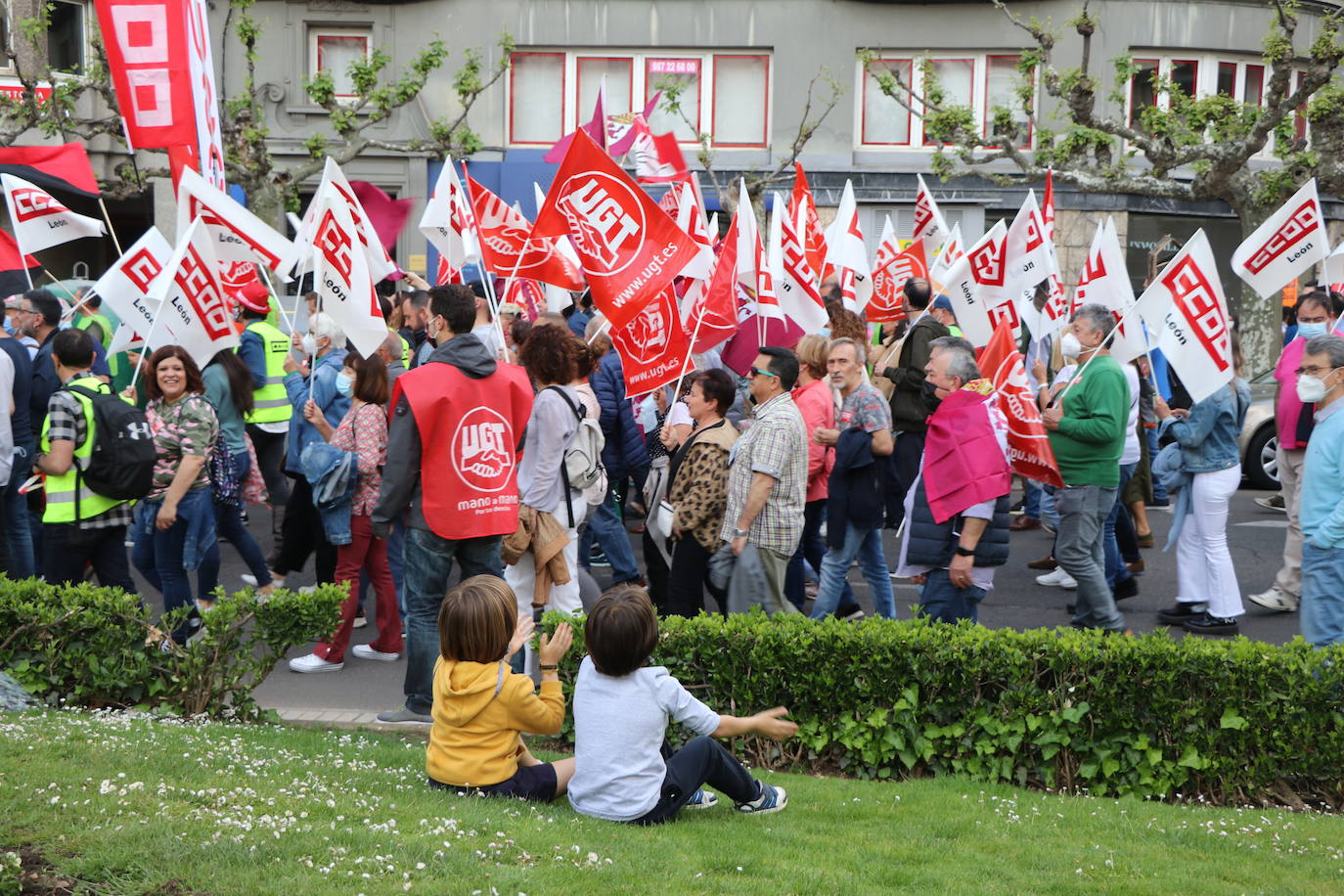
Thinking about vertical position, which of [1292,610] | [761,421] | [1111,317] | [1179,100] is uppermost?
[1179,100]

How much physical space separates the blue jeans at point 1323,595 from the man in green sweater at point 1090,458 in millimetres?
1190

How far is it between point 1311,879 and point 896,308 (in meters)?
7.57

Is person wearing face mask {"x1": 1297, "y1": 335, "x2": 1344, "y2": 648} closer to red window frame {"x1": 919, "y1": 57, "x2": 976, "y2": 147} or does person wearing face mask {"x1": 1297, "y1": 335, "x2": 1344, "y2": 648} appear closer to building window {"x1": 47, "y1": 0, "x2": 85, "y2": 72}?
red window frame {"x1": 919, "y1": 57, "x2": 976, "y2": 147}

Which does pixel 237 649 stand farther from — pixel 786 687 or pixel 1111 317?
pixel 1111 317

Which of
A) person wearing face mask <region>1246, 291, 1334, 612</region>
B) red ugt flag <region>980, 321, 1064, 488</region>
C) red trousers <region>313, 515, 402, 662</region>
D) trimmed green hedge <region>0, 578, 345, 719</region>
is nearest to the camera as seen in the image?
trimmed green hedge <region>0, 578, 345, 719</region>

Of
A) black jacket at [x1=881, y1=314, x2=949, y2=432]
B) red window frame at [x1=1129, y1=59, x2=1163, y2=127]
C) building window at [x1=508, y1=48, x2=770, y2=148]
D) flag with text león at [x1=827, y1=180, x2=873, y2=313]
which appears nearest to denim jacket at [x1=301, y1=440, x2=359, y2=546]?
black jacket at [x1=881, y1=314, x2=949, y2=432]

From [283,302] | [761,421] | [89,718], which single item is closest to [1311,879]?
[761,421]

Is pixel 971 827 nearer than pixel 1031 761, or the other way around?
pixel 971 827

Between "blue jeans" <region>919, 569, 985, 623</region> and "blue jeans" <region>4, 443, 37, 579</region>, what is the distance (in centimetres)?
528

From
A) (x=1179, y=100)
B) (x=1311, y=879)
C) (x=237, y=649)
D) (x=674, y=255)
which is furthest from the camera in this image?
(x=1179, y=100)

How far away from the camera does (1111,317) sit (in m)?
8.21

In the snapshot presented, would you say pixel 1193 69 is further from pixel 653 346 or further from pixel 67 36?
pixel 653 346

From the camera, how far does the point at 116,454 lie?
752 cm

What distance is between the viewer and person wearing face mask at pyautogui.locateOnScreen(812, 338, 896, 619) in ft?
27.9
